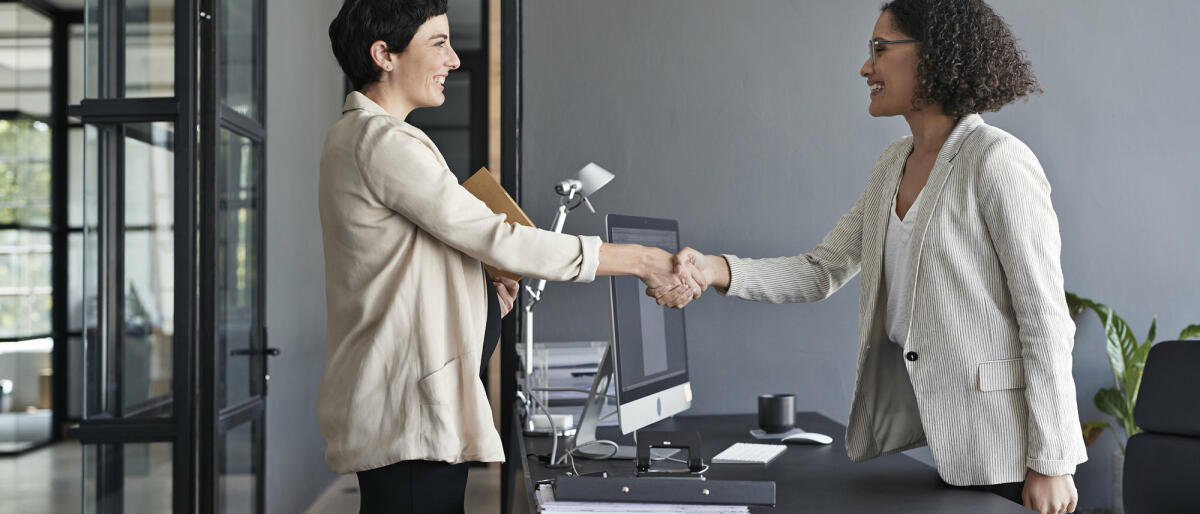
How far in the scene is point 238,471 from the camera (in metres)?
3.11

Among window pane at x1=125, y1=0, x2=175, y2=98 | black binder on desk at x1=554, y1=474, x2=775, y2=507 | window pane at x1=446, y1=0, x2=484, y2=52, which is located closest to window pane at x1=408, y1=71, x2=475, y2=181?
window pane at x1=446, y1=0, x2=484, y2=52

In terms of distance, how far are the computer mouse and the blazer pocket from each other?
2.34 ft

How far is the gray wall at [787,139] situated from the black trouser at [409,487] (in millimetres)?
1354

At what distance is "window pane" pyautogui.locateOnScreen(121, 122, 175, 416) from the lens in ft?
8.55

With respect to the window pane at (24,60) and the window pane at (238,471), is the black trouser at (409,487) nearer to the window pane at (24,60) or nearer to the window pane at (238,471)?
the window pane at (238,471)

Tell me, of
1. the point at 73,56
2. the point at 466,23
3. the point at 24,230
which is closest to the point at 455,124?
the point at 466,23

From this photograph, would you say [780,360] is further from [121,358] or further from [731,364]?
[121,358]

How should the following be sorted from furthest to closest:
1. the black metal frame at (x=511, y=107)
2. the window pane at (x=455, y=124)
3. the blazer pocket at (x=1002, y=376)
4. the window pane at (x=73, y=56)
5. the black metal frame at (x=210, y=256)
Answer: the window pane at (x=73, y=56)
the window pane at (x=455, y=124)
the black metal frame at (x=511, y=107)
the black metal frame at (x=210, y=256)
the blazer pocket at (x=1002, y=376)

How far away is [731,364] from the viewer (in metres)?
2.90

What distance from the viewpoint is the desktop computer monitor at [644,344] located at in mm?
1748

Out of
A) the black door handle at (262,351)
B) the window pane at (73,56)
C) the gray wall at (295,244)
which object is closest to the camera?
the black door handle at (262,351)

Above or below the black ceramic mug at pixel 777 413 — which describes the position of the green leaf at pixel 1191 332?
above

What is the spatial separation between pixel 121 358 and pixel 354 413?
1573 millimetres

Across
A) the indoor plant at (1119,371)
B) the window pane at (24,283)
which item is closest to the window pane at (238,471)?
the indoor plant at (1119,371)
